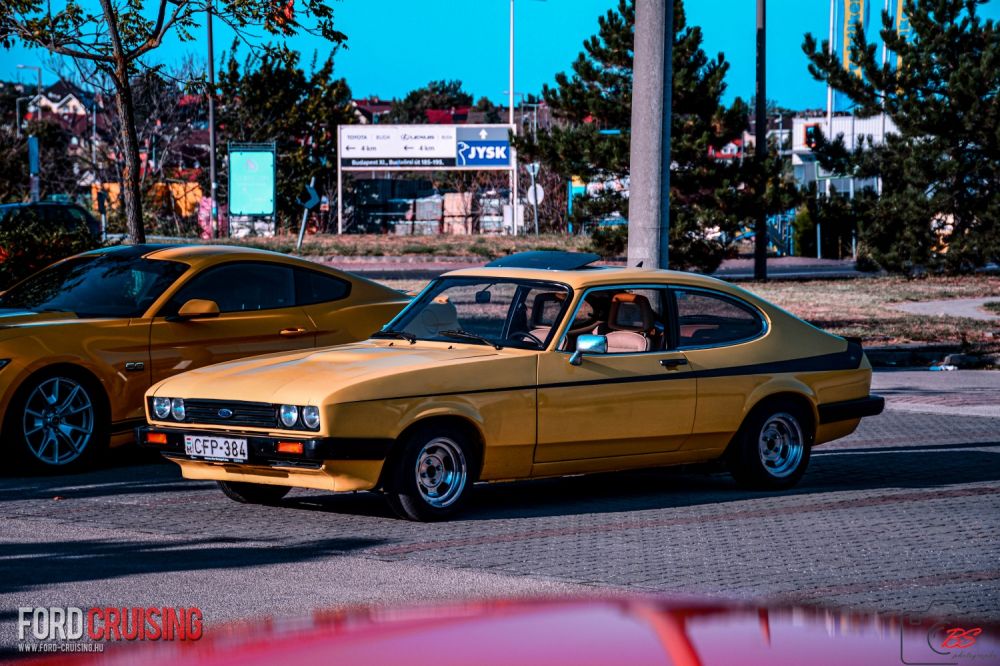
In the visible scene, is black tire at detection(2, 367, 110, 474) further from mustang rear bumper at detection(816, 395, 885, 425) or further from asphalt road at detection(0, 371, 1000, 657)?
mustang rear bumper at detection(816, 395, 885, 425)

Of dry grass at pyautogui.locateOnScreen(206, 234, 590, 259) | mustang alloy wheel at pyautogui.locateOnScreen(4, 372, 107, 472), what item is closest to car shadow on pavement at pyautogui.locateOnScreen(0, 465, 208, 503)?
mustang alloy wheel at pyautogui.locateOnScreen(4, 372, 107, 472)

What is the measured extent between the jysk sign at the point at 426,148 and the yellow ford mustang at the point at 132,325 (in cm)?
4272

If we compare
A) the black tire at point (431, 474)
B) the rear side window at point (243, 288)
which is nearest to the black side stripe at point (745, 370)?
the black tire at point (431, 474)

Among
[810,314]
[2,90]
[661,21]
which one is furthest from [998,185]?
[2,90]

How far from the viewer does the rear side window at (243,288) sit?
34.3 feet

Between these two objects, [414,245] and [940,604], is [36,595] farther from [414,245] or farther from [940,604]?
[414,245]

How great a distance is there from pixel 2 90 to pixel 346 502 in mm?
75484

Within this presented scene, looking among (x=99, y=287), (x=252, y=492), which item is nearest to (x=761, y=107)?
(x=99, y=287)

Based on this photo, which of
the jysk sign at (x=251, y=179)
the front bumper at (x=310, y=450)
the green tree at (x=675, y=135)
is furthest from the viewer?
the jysk sign at (x=251, y=179)

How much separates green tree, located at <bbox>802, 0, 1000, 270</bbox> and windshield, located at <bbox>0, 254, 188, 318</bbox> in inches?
953

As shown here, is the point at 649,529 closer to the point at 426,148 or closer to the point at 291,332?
the point at 291,332

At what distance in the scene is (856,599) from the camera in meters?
6.29

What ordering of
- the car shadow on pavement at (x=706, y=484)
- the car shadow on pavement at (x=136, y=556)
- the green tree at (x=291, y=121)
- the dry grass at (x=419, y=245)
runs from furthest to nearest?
the green tree at (x=291, y=121) → the dry grass at (x=419, y=245) → the car shadow on pavement at (x=706, y=484) → the car shadow on pavement at (x=136, y=556)

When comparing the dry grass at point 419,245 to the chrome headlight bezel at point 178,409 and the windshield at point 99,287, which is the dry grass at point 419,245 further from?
the chrome headlight bezel at point 178,409
